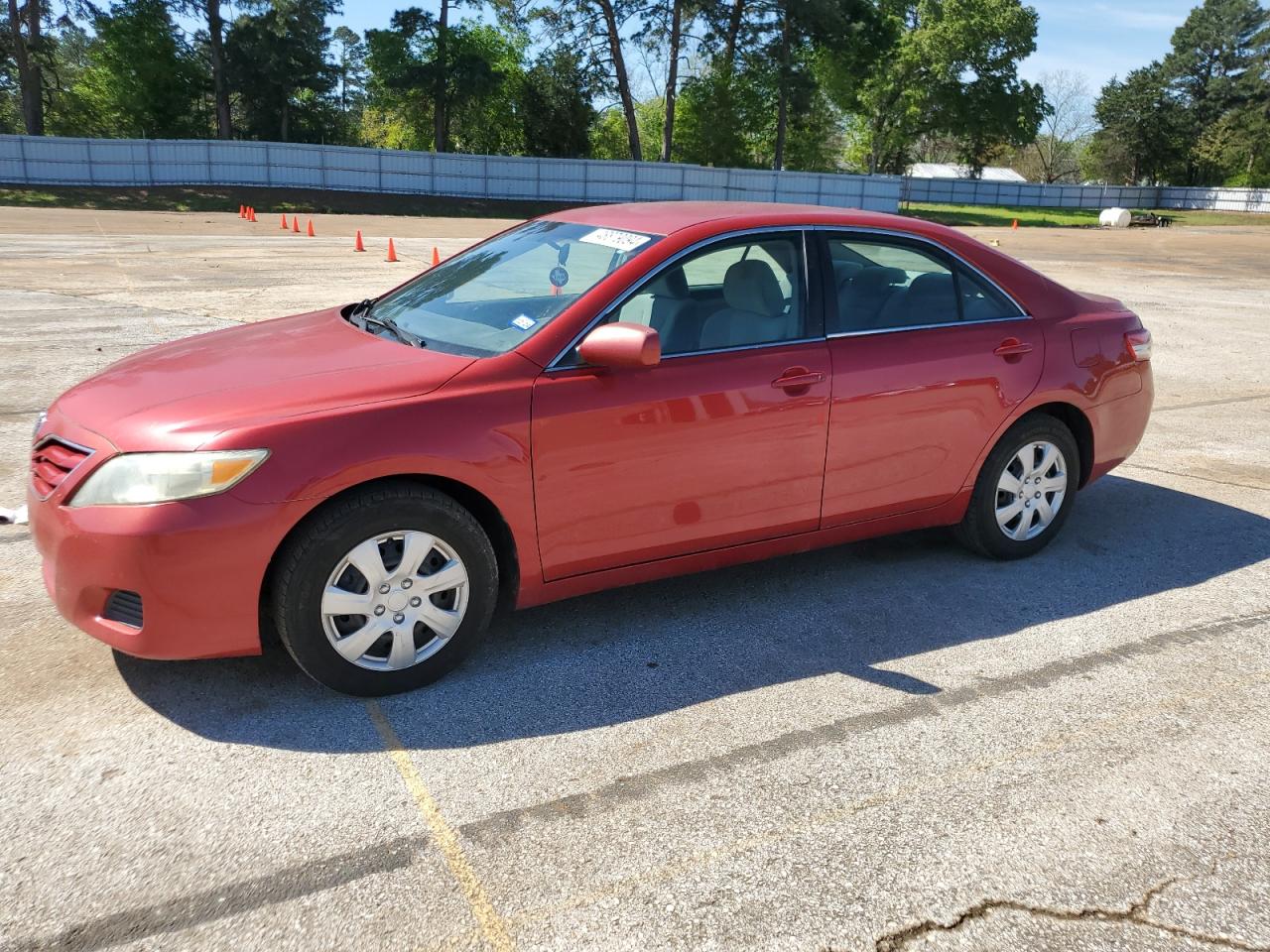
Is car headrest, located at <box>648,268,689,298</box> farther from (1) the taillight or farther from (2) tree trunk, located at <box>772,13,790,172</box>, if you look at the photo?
(2) tree trunk, located at <box>772,13,790,172</box>

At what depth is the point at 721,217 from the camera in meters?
4.45

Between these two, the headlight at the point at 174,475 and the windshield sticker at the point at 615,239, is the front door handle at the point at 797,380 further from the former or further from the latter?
the headlight at the point at 174,475

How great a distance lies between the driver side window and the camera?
4.15m

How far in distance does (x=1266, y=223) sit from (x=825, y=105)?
28.6 m

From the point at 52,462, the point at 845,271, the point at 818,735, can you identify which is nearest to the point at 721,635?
the point at 818,735

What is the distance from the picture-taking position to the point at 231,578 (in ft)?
11.1

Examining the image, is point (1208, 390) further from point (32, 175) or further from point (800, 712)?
point (32, 175)

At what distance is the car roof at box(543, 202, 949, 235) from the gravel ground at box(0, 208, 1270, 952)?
1.58 meters

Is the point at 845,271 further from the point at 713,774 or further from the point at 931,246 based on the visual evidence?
A: the point at 713,774

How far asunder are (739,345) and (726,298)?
10.1 inches

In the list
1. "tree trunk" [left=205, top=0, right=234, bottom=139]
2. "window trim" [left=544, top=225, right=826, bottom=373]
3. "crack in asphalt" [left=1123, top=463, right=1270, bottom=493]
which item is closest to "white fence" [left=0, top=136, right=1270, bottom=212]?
"tree trunk" [left=205, top=0, right=234, bottom=139]

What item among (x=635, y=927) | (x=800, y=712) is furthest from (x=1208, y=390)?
(x=635, y=927)

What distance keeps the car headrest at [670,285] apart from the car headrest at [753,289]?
0.20 m

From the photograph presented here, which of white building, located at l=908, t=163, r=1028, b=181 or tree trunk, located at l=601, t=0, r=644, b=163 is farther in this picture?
white building, located at l=908, t=163, r=1028, b=181
